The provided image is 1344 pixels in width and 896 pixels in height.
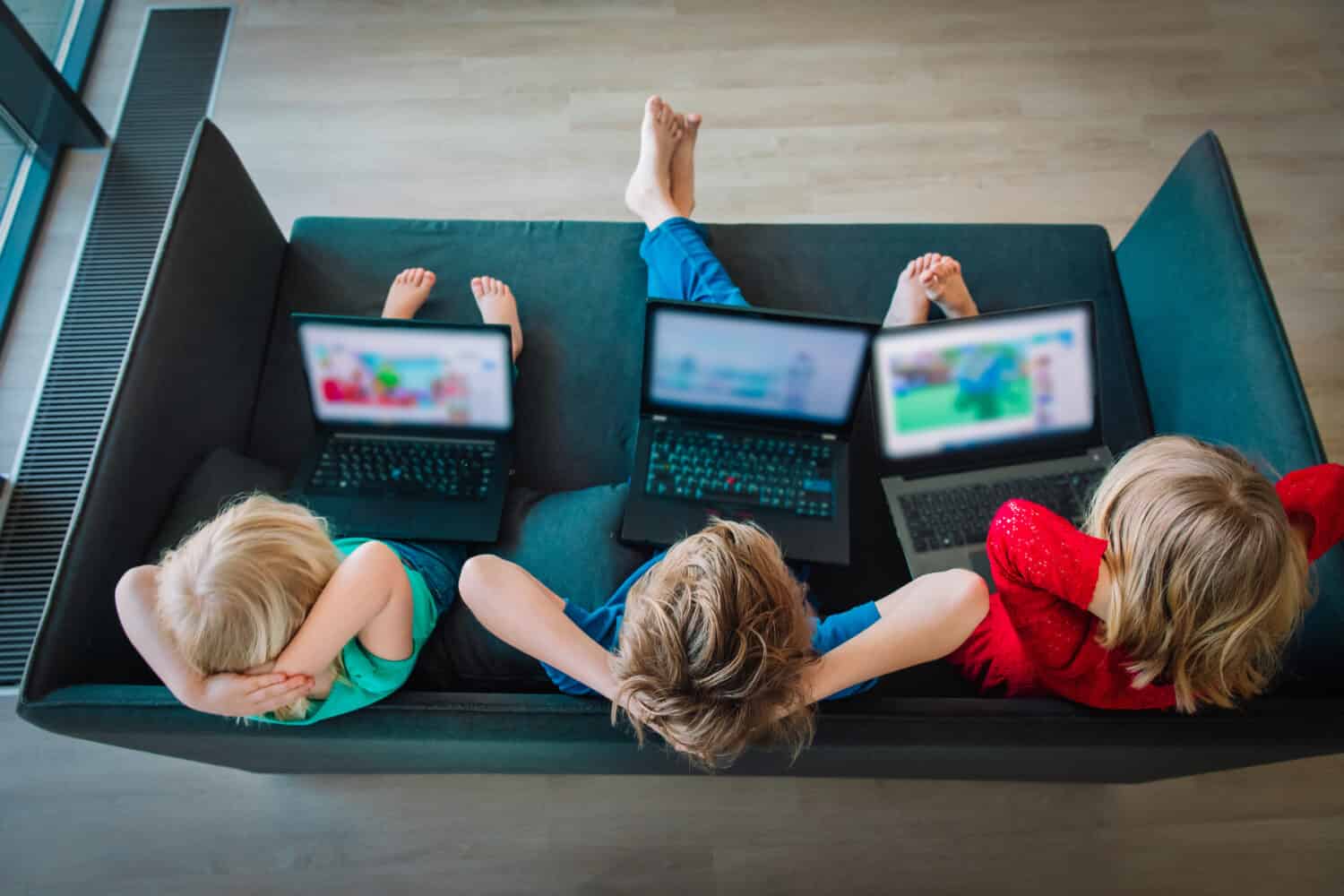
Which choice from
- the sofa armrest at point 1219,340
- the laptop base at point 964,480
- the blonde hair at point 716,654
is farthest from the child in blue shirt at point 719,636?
the sofa armrest at point 1219,340

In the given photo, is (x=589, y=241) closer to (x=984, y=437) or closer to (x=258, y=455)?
(x=258, y=455)

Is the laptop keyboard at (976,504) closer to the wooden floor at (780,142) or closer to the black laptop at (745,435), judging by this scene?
the black laptop at (745,435)

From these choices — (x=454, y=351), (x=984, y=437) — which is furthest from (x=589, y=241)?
(x=984, y=437)

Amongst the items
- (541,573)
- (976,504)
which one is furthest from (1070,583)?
(541,573)

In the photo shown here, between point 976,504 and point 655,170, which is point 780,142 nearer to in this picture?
point 655,170

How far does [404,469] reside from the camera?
1.48 meters

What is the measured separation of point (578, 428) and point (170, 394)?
0.75 meters

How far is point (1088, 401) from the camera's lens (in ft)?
Answer: 4.77

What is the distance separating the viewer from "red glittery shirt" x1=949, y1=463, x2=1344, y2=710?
3.58 feet

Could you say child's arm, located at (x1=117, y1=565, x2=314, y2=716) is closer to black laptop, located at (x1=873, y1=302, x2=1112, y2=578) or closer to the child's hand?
the child's hand

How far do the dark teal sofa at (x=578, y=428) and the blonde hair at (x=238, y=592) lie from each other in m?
0.12

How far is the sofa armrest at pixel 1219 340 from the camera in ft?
4.10

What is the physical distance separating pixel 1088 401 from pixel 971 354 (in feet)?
0.85

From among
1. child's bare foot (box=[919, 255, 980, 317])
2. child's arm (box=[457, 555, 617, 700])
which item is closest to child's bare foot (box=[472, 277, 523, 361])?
child's arm (box=[457, 555, 617, 700])
